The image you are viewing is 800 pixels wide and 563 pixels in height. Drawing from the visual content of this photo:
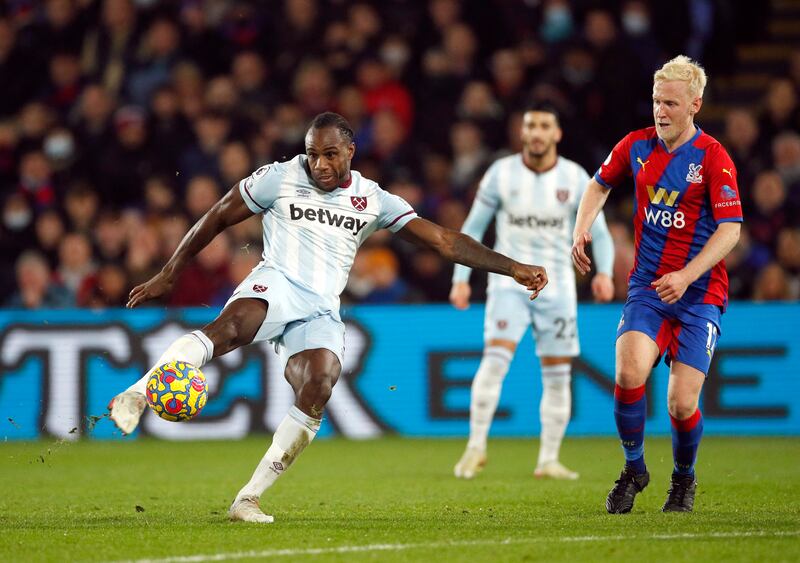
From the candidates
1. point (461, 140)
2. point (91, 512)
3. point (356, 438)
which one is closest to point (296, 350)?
point (91, 512)

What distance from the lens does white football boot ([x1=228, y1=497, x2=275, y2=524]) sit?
6.66 m

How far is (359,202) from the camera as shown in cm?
727

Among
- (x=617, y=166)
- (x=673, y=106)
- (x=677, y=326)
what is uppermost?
(x=673, y=106)

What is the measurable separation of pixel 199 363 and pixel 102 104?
9.77 meters

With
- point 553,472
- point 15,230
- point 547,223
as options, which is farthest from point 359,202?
point 15,230

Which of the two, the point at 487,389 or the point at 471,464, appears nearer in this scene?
the point at 471,464

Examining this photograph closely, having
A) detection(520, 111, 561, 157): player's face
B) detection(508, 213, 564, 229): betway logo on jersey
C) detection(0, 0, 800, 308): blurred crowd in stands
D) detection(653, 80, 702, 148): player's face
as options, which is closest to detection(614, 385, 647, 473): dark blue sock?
detection(653, 80, 702, 148): player's face

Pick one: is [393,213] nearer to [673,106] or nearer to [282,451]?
[282,451]

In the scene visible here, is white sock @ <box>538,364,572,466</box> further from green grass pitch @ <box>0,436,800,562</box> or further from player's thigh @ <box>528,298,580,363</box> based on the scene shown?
green grass pitch @ <box>0,436,800,562</box>

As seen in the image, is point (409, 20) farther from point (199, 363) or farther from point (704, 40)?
point (199, 363)

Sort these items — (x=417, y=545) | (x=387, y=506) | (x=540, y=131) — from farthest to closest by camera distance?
(x=540, y=131) < (x=387, y=506) < (x=417, y=545)

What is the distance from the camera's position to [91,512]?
24.1 ft

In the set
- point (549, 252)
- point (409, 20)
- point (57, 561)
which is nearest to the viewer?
point (57, 561)

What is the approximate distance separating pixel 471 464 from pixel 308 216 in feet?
9.73
